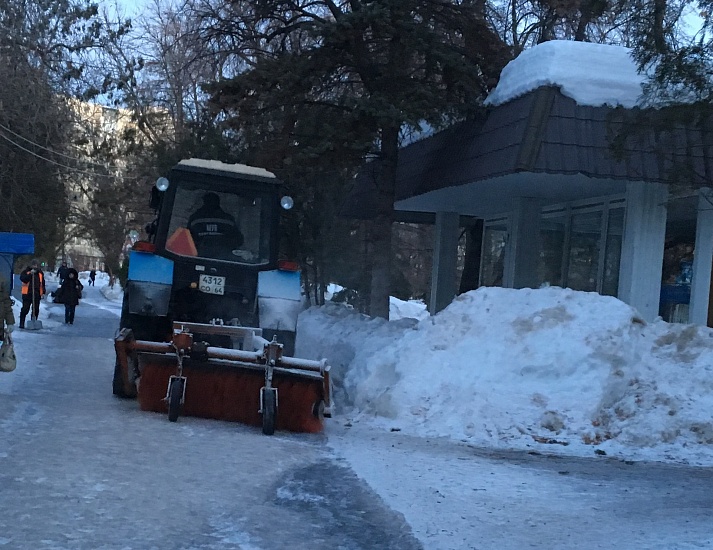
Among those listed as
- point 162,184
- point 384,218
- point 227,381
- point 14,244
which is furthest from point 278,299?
point 14,244

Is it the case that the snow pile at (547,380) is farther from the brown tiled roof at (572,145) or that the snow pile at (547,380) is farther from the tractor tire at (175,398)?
the tractor tire at (175,398)

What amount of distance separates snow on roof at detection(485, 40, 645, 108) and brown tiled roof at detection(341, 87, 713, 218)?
0.55 ft

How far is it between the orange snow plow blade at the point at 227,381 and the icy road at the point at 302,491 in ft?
0.67

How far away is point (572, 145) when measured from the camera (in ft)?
42.3

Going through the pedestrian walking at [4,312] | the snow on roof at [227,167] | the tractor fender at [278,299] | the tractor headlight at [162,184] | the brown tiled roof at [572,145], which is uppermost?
the brown tiled roof at [572,145]

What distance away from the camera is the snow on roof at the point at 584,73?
13203 millimetres

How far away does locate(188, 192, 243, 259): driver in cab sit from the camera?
10477 millimetres

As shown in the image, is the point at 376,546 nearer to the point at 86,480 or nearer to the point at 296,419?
the point at 86,480

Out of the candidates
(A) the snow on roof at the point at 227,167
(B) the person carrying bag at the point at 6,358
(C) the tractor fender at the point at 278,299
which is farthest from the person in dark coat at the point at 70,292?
(C) the tractor fender at the point at 278,299

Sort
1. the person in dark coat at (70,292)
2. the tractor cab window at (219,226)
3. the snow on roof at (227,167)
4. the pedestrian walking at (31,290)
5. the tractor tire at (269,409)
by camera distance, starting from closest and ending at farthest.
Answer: the tractor tire at (269,409) < the tractor cab window at (219,226) < the snow on roof at (227,167) < the pedestrian walking at (31,290) < the person in dark coat at (70,292)

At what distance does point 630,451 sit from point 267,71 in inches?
370

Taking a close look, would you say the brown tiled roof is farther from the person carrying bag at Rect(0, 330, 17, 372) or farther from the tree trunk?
the person carrying bag at Rect(0, 330, 17, 372)

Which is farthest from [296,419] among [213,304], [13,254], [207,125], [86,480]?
[207,125]

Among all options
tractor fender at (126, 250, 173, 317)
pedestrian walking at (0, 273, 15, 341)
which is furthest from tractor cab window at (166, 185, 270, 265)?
pedestrian walking at (0, 273, 15, 341)
